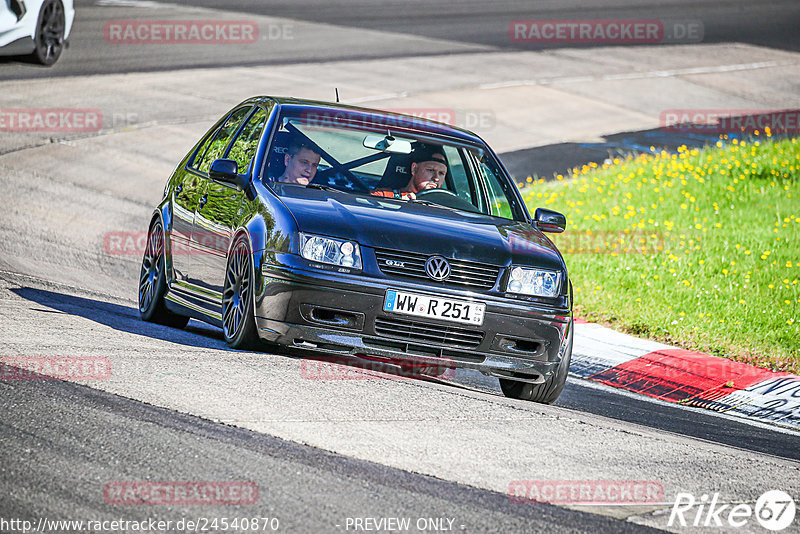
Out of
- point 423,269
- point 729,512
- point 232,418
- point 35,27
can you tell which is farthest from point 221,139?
point 35,27

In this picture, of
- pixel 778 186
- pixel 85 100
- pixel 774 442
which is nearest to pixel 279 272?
pixel 774 442

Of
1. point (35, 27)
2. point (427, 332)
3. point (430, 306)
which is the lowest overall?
point (427, 332)

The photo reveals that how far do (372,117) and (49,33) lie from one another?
11.4 m

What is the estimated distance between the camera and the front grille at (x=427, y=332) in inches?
261

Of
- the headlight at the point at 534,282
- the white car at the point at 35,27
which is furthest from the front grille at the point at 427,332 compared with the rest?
the white car at the point at 35,27

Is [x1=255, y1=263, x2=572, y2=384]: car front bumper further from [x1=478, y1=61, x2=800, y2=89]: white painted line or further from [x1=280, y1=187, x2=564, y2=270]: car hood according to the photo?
[x1=478, y1=61, x2=800, y2=89]: white painted line

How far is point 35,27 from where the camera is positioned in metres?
17.3

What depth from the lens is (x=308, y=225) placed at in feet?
21.8

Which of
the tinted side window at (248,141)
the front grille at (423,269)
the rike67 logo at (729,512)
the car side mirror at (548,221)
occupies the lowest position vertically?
the rike67 logo at (729,512)

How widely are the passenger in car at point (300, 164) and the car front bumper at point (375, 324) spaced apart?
40.2 inches

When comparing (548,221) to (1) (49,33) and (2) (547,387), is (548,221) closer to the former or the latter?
(2) (547,387)

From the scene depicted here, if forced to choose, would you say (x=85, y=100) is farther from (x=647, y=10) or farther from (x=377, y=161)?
(x=647, y=10)

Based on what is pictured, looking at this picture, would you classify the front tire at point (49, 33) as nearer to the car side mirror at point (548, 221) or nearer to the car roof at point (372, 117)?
the car roof at point (372, 117)

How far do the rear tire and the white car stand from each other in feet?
36.2
